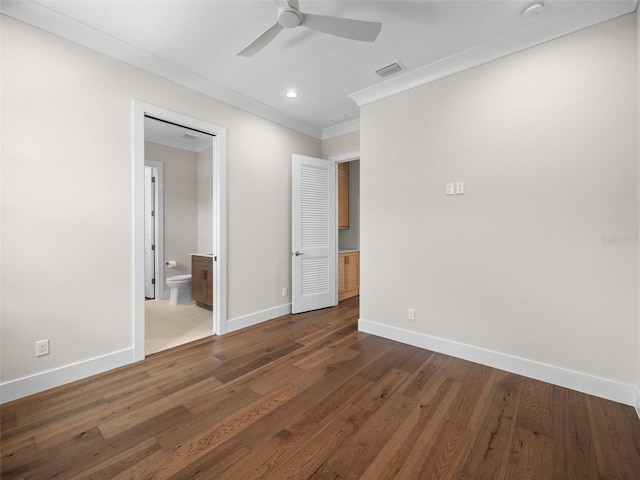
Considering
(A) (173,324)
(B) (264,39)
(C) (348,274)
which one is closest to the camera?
(B) (264,39)

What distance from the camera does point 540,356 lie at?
2.20 m

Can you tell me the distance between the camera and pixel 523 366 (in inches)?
88.9

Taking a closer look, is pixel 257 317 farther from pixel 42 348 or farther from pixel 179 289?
pixel 42 348

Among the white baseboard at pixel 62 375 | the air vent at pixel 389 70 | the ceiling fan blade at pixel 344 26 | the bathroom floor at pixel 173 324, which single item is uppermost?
the air vent at pixel 389 70

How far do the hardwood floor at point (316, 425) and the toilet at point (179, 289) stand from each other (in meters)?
2.01

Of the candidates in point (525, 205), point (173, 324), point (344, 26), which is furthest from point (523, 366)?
point (173, 324)

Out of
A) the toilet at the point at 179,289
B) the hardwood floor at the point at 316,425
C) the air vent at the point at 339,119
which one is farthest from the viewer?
the toilet at the point at 179,289

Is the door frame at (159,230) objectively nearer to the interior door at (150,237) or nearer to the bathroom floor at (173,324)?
the interior door at (150,237)

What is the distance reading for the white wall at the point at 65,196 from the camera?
194cm

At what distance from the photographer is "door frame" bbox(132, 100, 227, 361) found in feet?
→ 8.15

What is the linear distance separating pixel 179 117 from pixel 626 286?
151 inches

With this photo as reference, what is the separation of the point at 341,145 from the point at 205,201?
263 centimetres

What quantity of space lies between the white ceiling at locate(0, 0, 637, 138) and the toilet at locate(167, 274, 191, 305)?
2754 mm

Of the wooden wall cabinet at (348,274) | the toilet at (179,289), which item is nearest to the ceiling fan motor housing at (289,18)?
the wooden wall cabinet at (348,274)
